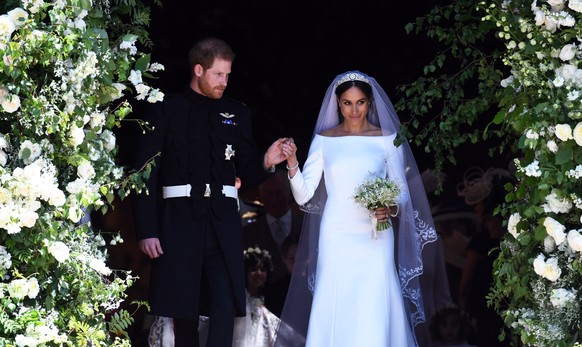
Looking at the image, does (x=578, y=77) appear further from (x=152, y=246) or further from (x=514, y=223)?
(x=152, y=246)

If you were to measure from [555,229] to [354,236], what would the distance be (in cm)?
159

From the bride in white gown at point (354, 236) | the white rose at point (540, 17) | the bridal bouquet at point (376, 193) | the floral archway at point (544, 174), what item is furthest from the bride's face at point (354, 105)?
the white rose at point (540, 17)

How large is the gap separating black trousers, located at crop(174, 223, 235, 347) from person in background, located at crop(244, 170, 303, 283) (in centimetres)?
250

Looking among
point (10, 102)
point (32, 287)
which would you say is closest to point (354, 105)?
point (10, 102)

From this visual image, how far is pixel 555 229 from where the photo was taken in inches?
194

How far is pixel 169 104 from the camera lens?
19.9 feet

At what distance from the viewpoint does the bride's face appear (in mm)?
6398

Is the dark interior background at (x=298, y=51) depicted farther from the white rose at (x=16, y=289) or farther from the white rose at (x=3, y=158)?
the white rose at (x=16, y=289)

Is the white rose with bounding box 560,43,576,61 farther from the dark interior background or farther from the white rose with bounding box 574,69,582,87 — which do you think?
the dark interior background

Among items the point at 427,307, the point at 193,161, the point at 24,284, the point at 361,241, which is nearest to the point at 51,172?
the point at 24,284

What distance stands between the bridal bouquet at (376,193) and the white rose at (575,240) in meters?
1.33

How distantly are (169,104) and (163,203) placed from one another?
0.55 metres

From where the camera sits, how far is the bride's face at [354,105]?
640 cm

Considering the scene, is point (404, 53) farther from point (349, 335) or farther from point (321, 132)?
point (349, 335)
